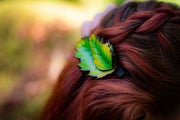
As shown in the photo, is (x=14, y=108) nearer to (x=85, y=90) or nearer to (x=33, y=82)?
(x=33, y=82)

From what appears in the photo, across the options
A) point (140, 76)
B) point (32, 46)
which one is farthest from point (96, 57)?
point (32, 46)

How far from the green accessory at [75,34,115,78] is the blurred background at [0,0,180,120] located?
2.07 meters

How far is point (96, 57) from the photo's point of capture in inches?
34.7

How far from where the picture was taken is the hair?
2.67 ft

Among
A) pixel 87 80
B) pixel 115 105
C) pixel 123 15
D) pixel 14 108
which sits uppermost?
pixel 123 15

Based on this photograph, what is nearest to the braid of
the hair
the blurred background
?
the hair

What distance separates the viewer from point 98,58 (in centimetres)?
88

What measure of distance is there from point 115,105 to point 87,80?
0.18m

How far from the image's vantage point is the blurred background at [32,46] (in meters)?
2.91

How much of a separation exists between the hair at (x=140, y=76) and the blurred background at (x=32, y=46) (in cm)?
206

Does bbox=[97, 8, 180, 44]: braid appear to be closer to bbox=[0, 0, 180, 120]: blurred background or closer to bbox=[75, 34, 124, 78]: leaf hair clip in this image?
bbox=[75, 34, 124, 78]: leaf hair clip

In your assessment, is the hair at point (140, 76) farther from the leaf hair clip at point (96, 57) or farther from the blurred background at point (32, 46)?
the blurred background at point (32, 46)

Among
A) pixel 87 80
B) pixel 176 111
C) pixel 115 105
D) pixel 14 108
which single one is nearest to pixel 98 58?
pixel 87 80

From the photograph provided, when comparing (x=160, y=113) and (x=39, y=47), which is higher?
(x=39, y=47)
